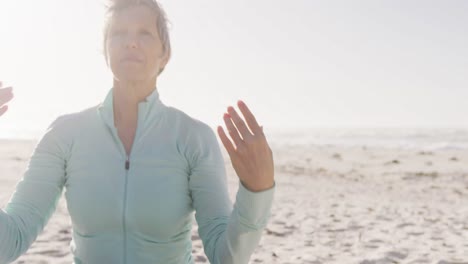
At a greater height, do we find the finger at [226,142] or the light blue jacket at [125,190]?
the finger at [226,142]

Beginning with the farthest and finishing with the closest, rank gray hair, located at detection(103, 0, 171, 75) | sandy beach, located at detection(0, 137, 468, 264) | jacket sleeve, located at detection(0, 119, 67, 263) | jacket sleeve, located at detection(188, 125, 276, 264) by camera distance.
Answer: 1. sandy beach, located at detection(0, 137, 468, 264)
2. gray hair, located at detection(103, 0, 171, 75)
3. jacket sleeve, located at detection(0, 119, 67, 263)
4. jacket sleeve, located at detection(188, 125, 276, 264)

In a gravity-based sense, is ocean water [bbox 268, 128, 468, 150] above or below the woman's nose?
below

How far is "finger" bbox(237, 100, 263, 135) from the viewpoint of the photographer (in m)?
1.84

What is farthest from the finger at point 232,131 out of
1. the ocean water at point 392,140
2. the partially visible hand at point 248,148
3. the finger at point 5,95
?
the ocean water at point 392,140

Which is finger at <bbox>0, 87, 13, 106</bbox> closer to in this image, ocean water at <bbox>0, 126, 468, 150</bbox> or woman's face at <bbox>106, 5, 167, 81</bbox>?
woman's face at <bbox>106, 5, 167, 81</bbox>

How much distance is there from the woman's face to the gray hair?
0.02m

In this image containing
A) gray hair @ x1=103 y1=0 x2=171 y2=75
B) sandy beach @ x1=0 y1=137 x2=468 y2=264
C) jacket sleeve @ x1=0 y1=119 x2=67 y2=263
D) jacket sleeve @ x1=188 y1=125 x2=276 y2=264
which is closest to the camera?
jacket sleeve @ x1=188 y1=125 x2=276 y2=264

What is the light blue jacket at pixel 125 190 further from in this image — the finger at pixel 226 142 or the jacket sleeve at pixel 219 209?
the finger at pixel 226 142

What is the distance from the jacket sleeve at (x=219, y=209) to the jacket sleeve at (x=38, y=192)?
63 centimetres

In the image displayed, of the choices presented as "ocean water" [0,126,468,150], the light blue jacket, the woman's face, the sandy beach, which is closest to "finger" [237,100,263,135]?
the light blue jacket

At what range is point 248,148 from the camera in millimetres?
1868

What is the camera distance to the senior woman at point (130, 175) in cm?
228

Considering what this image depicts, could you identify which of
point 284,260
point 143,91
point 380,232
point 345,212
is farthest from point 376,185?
point 143,91

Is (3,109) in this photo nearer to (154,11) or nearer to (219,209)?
(154,11)
